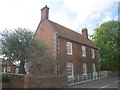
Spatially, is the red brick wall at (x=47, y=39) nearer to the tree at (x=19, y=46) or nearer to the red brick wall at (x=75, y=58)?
the red brick wall at (x=75, y=58)

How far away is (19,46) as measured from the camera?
15.9 meters

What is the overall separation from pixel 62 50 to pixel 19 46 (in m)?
6.52

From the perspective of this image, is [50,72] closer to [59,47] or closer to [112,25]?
[59,47]

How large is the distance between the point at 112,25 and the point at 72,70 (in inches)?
853

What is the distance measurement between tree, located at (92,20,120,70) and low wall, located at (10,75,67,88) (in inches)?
816

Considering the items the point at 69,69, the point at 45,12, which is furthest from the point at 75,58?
the point at 45,12

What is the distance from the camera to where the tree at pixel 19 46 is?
50.7 ft

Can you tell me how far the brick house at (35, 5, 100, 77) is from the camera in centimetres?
1894

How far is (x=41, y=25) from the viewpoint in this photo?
2211 centimetres

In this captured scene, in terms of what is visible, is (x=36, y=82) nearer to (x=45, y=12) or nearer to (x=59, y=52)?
(x=59, y=52)

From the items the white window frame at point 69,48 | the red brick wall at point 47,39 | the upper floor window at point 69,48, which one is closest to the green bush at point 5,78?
the red brick wall at point 47,39

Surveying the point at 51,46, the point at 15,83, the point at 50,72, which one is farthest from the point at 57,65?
the point at 15,83

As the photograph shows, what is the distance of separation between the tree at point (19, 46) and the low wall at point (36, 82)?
7.76 ft

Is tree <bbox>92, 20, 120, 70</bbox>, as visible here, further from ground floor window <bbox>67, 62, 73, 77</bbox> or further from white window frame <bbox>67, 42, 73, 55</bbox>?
ground floor window <bbox>67, 62, 73, 77</bbox>
